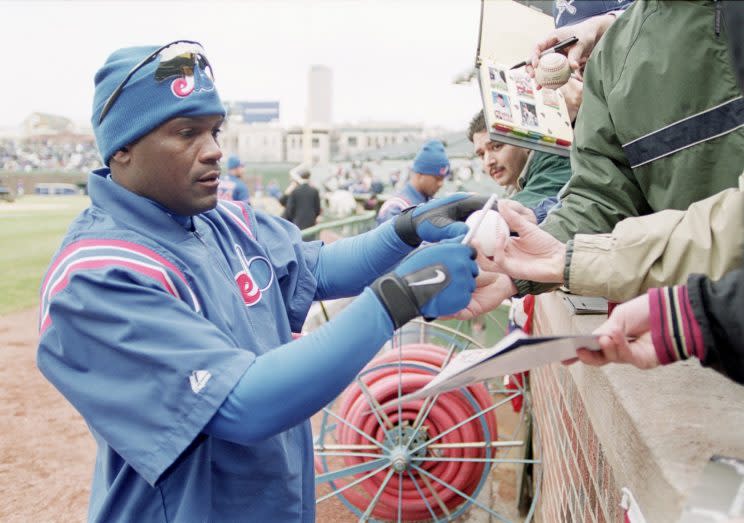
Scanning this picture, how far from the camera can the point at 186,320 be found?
58.1 inches

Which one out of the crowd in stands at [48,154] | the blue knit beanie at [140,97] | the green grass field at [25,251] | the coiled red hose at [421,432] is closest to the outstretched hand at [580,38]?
the blue knit beanie at [140,97]

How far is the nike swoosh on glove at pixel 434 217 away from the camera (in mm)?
2119

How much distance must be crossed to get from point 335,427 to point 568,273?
232 cm

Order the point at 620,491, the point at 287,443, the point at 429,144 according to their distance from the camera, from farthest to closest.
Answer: the point at 429,144 → the point at 287,443 → the point at 620,491

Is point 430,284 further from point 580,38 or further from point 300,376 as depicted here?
point 580,38

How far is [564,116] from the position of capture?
112 inches

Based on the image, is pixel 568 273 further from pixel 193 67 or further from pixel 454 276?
pixel 193 67

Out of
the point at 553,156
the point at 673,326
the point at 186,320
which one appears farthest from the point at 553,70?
the point at 186,320

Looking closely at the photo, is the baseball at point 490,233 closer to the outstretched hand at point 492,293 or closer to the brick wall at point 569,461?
the outstretched hand at point 492,293

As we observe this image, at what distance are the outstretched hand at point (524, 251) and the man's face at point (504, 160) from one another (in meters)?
2.17

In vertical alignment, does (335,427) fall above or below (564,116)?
below

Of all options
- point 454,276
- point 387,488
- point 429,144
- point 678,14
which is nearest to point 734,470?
point 454,276

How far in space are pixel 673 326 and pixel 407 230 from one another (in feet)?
4.22

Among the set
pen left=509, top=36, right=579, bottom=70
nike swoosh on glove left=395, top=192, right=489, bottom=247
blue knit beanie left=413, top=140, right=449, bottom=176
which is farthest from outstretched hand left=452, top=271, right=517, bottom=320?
blue knit beanie left=413, top=140, right=449, bottom=176
